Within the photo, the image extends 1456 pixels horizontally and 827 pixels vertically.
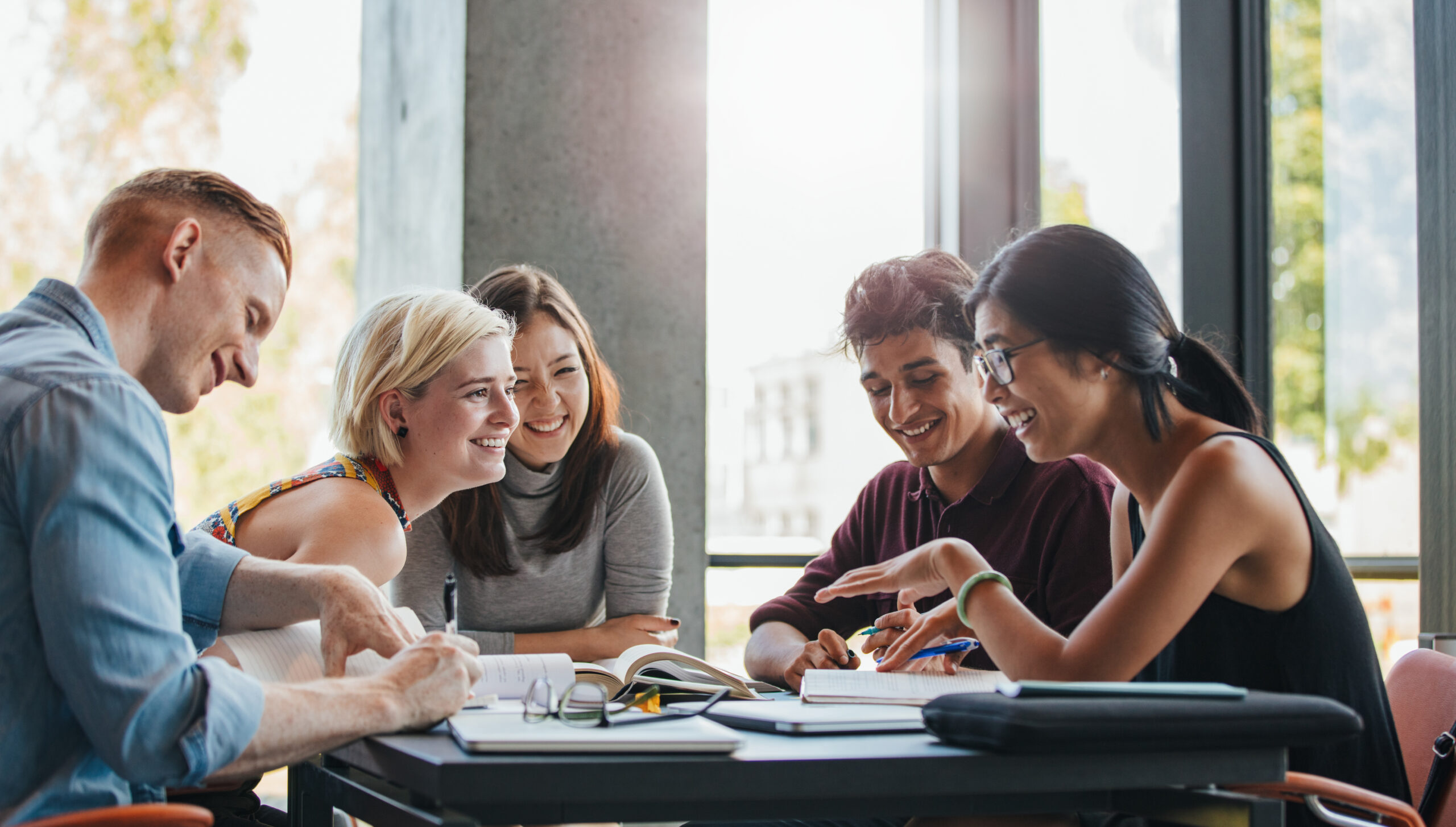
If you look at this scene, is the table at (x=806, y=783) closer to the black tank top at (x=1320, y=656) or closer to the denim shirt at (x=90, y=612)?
the denim shirt at (x=90, y=612)

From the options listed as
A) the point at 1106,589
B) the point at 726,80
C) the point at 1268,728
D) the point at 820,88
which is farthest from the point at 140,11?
the point at 1268,728

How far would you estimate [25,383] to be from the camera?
109cm

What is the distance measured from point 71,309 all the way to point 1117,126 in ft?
11.7

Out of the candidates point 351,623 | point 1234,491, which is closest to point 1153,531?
point 1234,491

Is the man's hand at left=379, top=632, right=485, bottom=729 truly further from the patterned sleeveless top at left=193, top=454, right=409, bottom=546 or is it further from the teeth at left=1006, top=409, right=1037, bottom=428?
the teeth at left=1006, top=409, right=1037, bottom=428

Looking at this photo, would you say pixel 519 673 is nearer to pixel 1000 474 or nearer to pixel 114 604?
pixel 114 604

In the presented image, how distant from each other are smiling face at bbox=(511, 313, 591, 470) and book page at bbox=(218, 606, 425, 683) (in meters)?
1.11

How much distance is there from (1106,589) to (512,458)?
1423mm

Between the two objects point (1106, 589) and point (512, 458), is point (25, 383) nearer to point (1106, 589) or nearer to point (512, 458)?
point (512, 458)

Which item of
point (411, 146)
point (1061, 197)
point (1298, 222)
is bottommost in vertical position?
point (1298, 222)

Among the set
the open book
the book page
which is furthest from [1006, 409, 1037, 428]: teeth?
the book page

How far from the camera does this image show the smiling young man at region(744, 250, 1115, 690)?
199 cm

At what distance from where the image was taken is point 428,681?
1159 mm

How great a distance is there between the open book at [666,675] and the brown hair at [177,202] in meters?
0.80
